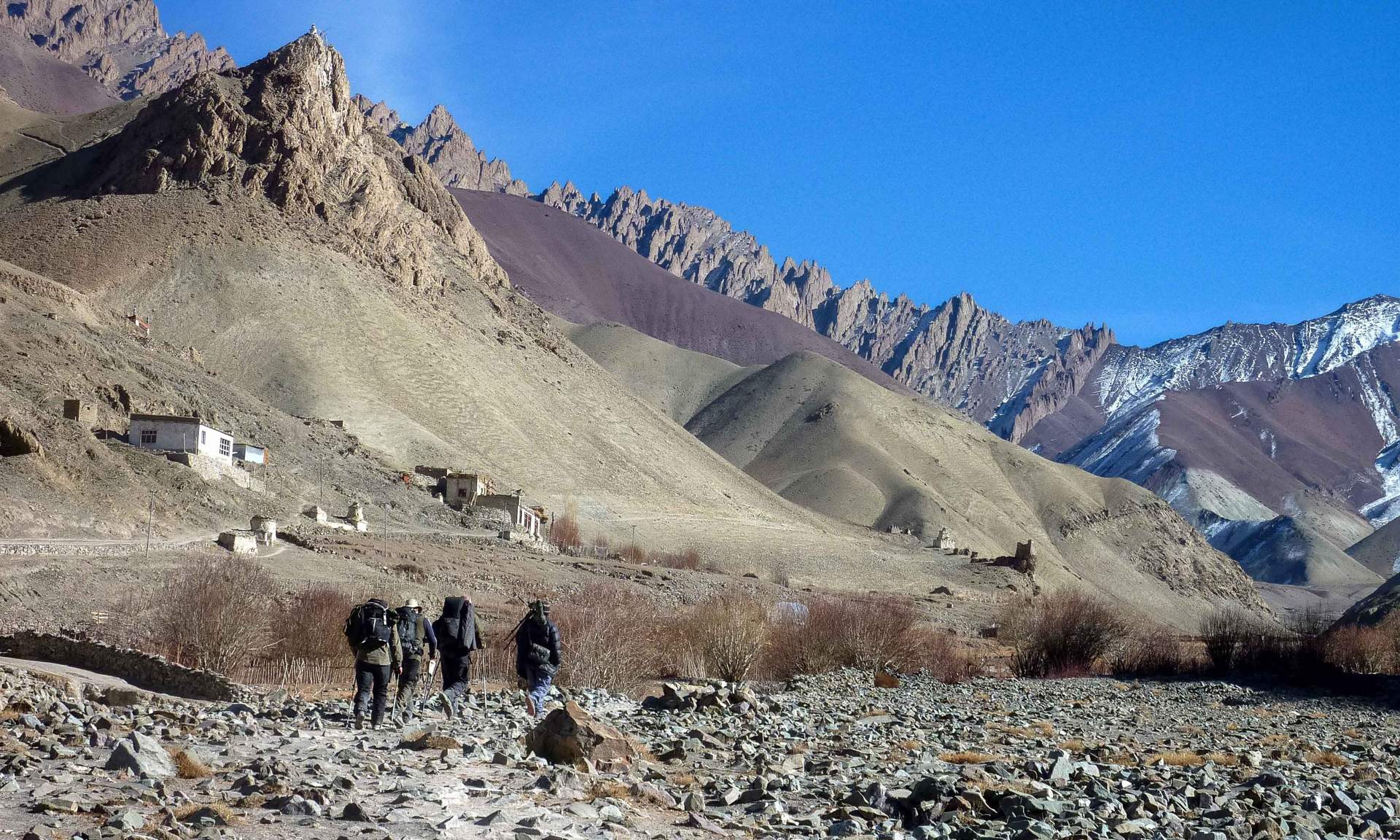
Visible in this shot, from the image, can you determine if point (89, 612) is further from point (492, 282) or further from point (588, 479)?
point (492, 282)

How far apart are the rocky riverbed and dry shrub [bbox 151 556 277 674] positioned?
489cm

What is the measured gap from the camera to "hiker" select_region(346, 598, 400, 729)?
17.1 metres

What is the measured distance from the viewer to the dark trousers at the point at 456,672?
19047 mm

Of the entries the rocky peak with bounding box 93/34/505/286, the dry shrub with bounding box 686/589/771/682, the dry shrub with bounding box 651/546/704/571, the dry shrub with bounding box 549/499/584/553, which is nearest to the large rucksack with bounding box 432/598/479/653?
the dry shrub with bounding box 686/589/771/682

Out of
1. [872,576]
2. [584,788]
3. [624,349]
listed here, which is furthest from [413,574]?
[624,349]

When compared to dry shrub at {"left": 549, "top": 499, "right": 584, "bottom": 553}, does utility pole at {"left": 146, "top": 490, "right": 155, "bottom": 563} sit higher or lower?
lower

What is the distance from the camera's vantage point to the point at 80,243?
99.8 m

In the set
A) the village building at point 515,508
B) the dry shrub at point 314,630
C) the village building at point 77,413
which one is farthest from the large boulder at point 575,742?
the village building at point 515,508

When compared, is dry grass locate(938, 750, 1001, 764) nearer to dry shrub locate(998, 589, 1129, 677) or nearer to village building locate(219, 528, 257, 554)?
dry shrub locate(998, 589, 1129, 677)

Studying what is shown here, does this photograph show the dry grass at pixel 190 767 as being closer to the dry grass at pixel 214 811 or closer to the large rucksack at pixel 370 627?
the dry grass at pixel 214 811

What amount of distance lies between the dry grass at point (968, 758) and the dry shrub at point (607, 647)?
8.29 meters

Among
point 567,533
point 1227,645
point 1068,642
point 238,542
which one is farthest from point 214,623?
point 567,533

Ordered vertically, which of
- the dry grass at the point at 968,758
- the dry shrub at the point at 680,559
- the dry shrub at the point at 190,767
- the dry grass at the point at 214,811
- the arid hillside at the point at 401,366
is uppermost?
the arid hillside at the point at 401,366

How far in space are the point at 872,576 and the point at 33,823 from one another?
3083 inches
